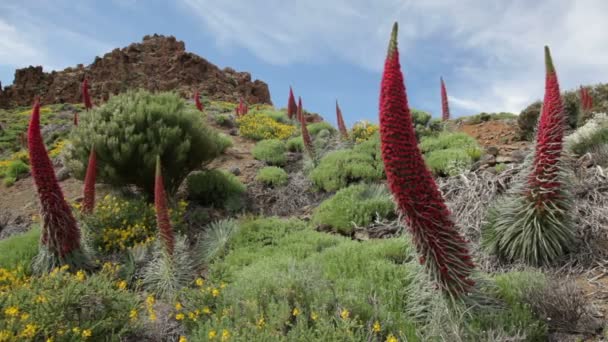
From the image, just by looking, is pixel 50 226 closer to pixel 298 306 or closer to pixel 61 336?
pixel 61 336

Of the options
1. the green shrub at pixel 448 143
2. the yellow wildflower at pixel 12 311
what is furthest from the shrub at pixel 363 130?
the yellow wildflower at pixel 12 311

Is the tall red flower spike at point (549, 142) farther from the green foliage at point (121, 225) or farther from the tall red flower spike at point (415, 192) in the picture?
the green foliage at point (121, 225)

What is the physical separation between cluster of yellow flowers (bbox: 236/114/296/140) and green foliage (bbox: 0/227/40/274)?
856 cm

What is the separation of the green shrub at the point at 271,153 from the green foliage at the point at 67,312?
7.10 metres

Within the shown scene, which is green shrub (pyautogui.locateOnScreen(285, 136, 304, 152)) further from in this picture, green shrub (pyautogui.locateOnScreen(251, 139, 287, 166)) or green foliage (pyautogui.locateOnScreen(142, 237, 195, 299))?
green foliage (pyautogui.locateOnScreen(142, 237, 195, 299))

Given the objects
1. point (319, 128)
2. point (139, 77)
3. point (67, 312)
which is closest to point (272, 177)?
point (319, 128)

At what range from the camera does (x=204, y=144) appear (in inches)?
344

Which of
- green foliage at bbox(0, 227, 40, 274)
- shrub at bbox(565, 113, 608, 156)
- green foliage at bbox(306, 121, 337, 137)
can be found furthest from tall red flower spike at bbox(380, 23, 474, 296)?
green foliage at bbox(306, 121, 337, 137)

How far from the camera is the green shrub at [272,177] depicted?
9.45 metres

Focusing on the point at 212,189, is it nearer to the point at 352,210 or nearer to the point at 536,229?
the point at 352,210

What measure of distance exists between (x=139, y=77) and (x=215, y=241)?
184 feet

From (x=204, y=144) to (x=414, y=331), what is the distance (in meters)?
6.53


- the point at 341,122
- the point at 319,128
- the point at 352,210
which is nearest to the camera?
the point at 352,210

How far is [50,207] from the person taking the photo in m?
5.31
